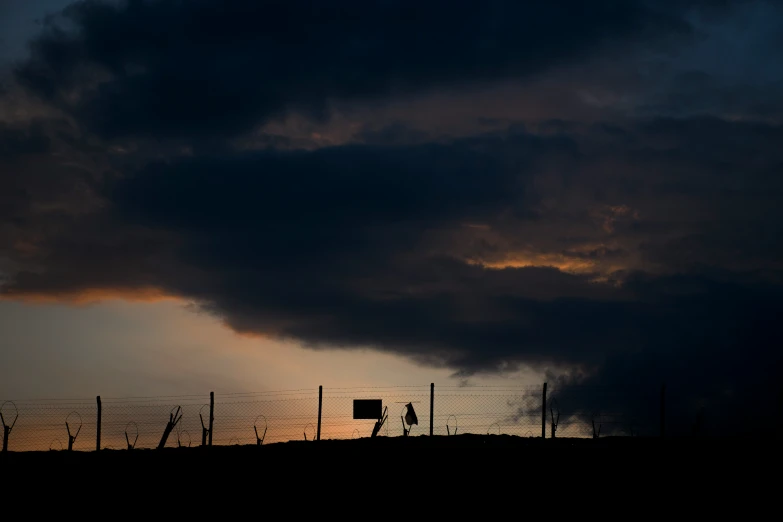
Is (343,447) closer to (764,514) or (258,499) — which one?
(258,499)

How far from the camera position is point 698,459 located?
2325 centimetres

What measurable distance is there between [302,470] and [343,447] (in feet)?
13.3

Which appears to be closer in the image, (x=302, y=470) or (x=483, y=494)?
(x=483, y=494)

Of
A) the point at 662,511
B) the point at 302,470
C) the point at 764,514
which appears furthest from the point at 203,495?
the point at 764,514

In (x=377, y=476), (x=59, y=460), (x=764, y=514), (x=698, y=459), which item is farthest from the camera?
(x=59, y=460)

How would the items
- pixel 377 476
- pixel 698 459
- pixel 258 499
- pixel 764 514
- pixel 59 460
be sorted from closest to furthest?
pixel 764 514, pixel 258 499, pixel 377 476, pixel 698 459, pixel 59 460

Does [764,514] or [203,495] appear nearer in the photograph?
[764,514]

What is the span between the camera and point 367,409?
34156 millimetres

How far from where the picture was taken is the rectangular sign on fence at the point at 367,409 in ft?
111

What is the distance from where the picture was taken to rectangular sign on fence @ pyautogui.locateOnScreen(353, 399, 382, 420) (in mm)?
33969

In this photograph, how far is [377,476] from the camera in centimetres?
2161

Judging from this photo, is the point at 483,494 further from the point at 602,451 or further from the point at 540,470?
the point at 602,451

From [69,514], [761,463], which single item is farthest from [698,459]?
[69,514]

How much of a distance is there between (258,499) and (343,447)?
21.2ft
